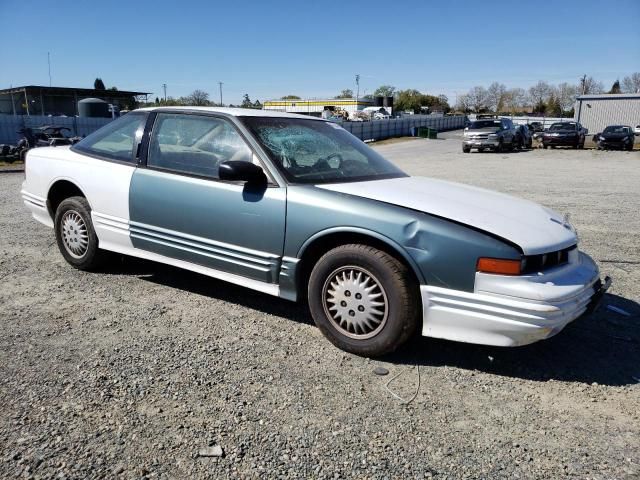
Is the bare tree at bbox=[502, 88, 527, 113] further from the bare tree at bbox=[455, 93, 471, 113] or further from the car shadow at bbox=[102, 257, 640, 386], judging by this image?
the car shadow at bbox=[102, 257, 640, 386]

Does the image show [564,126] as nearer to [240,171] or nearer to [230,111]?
[230,111]

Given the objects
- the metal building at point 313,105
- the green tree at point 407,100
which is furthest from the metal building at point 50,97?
the green tree at point 407,100

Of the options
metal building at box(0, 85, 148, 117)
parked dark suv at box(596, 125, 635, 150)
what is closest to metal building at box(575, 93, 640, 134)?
parked dark suv at box(596, 125, 635, 150)

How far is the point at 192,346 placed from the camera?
10.9 ft

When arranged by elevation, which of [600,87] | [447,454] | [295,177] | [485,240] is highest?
[600,87]

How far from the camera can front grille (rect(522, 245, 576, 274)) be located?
285 cm

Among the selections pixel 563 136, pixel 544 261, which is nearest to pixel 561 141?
pixel 563 136

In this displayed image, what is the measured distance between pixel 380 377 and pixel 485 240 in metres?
→ 1.01

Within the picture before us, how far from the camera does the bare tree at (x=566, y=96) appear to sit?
9831 centimetres

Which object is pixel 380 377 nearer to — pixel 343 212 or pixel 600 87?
pixel 343 212

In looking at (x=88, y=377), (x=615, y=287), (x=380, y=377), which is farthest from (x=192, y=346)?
(x=615, y=287)

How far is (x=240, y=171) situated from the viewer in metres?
3.37

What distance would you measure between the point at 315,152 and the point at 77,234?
2.39m

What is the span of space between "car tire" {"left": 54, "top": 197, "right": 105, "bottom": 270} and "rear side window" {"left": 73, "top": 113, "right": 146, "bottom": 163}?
0.49 meters
